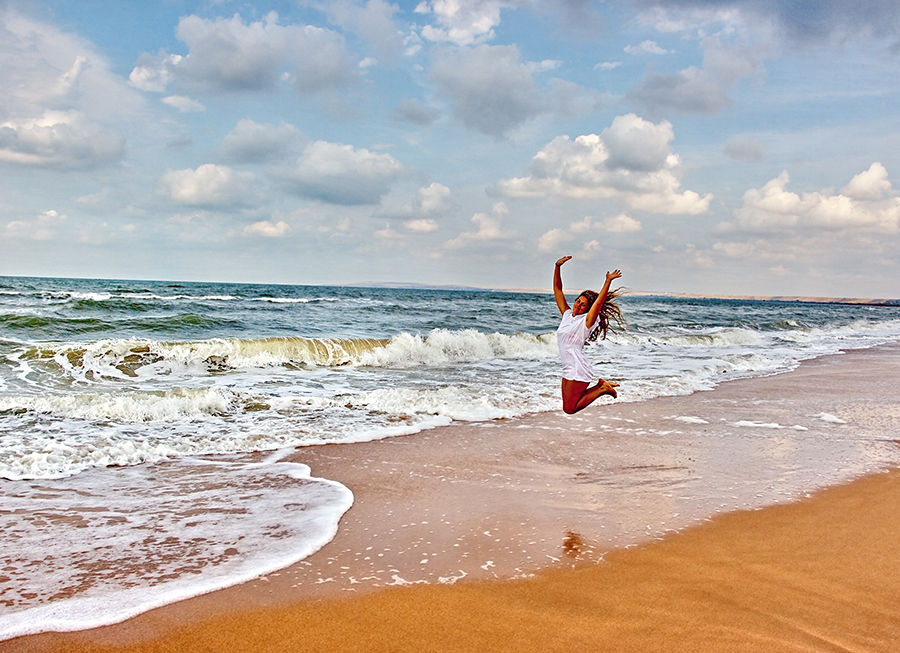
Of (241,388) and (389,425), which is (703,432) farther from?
(241,388)

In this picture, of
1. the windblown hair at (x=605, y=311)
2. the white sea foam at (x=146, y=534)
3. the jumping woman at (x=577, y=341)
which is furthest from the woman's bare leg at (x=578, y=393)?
the white sea foam at (x=146, y=534)

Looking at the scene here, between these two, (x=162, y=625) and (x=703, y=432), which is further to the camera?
(x=703, y=432)

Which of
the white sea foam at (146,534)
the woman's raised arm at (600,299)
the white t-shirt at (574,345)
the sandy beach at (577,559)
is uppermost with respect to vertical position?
the woman's raised arm at (600,299)

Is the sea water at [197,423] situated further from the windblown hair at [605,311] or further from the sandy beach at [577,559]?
the windblown hair at [605,311]

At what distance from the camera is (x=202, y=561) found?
4.23 meters

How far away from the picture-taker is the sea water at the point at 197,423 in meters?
4.16

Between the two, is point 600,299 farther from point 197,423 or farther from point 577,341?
point 197,423

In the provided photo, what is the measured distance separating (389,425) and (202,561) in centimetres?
480

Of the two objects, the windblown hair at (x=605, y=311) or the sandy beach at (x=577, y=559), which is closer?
the sandy beach at (x=577, y=559)

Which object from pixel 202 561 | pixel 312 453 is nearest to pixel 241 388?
pixel 312 453

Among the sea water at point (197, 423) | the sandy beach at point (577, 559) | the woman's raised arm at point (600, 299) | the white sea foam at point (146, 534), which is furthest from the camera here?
the woman's raised arm at point (600, 299)

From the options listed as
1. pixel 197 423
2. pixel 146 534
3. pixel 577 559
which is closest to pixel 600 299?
pixel 577 559

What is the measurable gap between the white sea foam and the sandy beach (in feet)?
0.76

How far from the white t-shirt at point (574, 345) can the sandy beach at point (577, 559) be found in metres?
1.09
